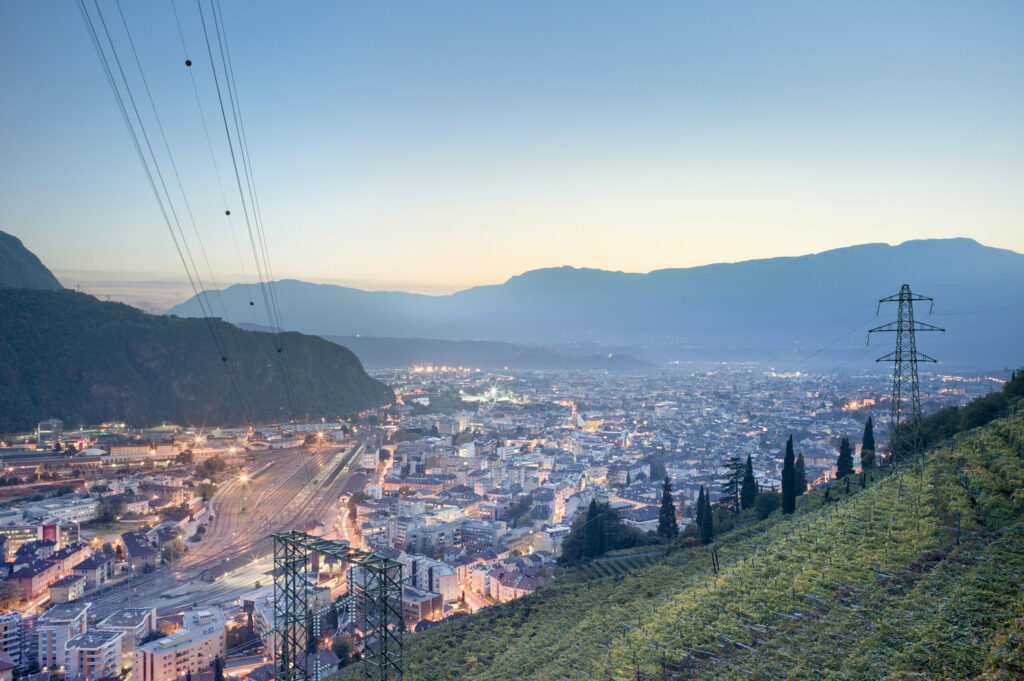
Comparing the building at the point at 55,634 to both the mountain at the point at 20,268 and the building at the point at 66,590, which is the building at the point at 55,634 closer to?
the building at the point at 66,590

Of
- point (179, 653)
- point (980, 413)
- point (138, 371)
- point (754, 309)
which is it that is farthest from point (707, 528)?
point (754, 309)

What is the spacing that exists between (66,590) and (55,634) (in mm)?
3915

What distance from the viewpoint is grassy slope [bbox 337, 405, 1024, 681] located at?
5.13 m

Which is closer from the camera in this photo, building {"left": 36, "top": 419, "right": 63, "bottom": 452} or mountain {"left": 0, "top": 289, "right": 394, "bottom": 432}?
building {"left": 36, "top": 419, "right": 63, "bottom": 452}

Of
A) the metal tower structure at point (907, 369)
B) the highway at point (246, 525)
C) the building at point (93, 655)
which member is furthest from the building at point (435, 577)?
the metal tower structure at point (907, 369)

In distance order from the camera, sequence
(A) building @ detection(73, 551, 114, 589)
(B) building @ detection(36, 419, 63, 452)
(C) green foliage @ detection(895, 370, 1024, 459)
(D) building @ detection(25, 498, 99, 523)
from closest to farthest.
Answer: (C) green foliage @ detection(895, 370, 1024, 459)
(A) building @ detection(73, 551, 114, 589)
(D) building @ detection(25, 498, 99, 523)
(B) building @ detection(36, 419, 63, 452)

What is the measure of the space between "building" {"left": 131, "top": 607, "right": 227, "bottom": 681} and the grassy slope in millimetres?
4970

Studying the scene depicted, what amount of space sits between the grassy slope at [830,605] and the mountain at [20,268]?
198ft

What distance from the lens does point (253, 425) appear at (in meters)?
42.8

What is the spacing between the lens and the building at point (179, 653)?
1285 centimetres

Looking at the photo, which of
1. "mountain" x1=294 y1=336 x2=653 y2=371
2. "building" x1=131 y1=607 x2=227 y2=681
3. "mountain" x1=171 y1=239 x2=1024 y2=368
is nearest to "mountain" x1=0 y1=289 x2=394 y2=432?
"mountain" x1=171 y1=239 x2=1024 y2=368

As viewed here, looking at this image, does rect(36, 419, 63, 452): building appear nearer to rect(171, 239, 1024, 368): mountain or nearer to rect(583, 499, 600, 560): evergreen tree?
rect(583, 499, 600, 560): evergreen tree

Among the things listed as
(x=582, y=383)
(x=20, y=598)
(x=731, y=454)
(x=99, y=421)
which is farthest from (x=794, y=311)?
(x=20, y=598)

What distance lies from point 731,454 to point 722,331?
113703 millimetres
